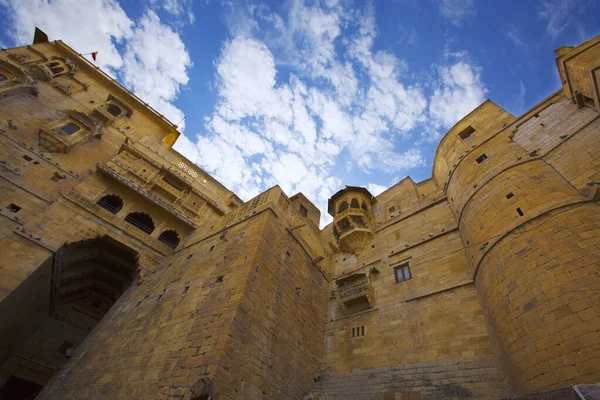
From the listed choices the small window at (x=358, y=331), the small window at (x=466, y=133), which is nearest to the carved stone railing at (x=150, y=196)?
the small window at (x=358, y=331)

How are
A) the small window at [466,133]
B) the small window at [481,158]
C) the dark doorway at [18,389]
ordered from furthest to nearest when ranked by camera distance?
1. the small window at [466,133]
2. the dark doorway at [18,389]
3. the small window at [481,158]

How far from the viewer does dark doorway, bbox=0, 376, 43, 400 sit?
1328 centimetres

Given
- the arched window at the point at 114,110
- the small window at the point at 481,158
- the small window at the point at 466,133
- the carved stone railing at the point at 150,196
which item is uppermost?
the arched window at the point at 114,110

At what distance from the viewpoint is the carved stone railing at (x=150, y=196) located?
1526 cm

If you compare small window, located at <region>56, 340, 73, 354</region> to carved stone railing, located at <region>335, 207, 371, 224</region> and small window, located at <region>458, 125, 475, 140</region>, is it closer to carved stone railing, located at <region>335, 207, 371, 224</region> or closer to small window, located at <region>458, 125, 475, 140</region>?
carved stone railing, located at <region>335, 207, 371, 224</region>

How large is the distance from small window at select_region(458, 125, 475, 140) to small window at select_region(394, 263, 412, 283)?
7547mm

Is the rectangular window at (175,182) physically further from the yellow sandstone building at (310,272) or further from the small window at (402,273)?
the small window at (402,273)

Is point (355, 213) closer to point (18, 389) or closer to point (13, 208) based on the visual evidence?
point (13, 208)

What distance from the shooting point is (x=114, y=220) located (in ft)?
46.0

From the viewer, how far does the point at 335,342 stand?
36.5 ft

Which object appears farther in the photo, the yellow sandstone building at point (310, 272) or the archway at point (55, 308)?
the archway at point (55, 308)

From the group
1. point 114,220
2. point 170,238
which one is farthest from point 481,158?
point 114,220

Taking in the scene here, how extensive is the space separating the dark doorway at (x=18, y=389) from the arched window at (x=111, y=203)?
30.4 feet

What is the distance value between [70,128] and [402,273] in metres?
20.8
